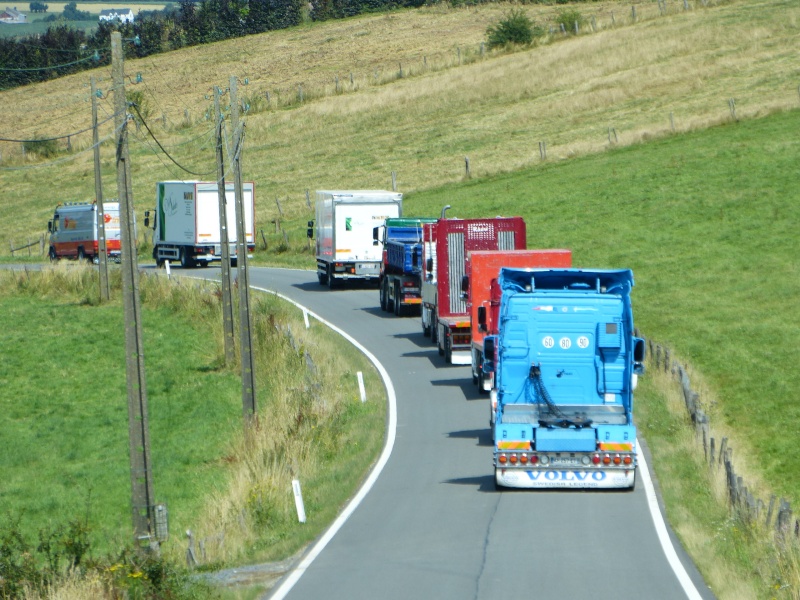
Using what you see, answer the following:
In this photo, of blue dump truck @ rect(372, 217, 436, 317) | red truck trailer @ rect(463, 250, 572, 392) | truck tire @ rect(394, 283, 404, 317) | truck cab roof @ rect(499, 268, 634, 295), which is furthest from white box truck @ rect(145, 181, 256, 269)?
truck cab roof @ rect(499, 268, 634, 295)

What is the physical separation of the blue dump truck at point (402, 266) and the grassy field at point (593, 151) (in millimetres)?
6383

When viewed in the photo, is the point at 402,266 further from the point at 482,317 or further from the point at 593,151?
the point at 593,151

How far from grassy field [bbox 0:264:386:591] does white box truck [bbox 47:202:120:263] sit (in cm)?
1647

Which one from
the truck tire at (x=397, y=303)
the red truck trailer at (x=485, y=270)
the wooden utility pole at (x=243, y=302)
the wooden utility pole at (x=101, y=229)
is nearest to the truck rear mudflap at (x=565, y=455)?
the wooden utility pole at (x=243, y=302)

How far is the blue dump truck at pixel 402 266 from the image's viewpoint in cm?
3469

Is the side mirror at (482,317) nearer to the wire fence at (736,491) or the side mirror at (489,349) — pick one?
the side mirror at (489,349)

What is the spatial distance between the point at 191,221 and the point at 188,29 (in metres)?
78.8

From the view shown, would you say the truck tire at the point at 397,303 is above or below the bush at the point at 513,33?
below

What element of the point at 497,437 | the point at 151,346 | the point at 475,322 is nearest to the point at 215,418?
the point at 475,322

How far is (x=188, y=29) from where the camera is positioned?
12425 cm

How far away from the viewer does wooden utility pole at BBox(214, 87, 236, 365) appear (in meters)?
25.5

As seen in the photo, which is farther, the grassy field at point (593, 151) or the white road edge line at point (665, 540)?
the grassy field at point (593, 151)

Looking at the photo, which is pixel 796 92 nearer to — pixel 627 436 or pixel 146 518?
pixel 627 436

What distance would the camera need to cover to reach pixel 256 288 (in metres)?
42.5
